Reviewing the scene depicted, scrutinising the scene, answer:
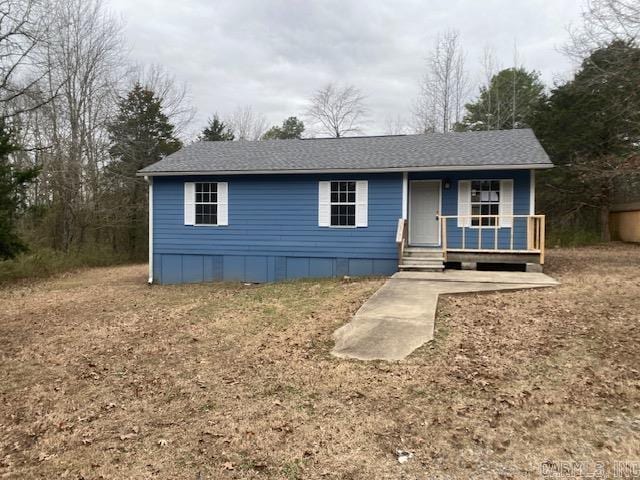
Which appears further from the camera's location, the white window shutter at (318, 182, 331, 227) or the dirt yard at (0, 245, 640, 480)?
the white window shutter at (318, 182, 331, 227)

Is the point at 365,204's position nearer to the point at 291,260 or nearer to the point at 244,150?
the point at 291,260

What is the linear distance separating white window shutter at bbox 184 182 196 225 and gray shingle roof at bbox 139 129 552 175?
560mm

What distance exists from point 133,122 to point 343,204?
57.9 ft

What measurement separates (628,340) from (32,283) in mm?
15740

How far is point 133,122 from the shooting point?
23859mm

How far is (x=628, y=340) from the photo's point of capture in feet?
16.2

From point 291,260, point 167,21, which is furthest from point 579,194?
point 167,21

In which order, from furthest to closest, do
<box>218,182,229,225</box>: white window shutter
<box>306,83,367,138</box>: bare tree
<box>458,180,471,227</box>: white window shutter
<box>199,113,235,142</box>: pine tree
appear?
<box>306,83,367,138</box>: bare tree < <box>199,113,235,142</box>: pine tree < <box>218,182,229,225</box>: white window shutter < <box>458,180,471,227</box>: white window shutter

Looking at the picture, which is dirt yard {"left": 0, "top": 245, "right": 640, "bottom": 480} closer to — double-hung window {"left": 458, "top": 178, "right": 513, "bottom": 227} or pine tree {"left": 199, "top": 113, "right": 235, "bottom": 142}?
double-hung window {"left": 458, "top": 178, "right": 513, "bottom": 227}

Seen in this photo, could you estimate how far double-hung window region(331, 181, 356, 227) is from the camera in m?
11.5

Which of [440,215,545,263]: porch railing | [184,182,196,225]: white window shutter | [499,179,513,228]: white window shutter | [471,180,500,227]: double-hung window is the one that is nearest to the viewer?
[440,215,545,263]: porch railing

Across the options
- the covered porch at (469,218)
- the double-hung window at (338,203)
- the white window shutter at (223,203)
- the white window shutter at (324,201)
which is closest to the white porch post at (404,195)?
the covered porch at (469,218)

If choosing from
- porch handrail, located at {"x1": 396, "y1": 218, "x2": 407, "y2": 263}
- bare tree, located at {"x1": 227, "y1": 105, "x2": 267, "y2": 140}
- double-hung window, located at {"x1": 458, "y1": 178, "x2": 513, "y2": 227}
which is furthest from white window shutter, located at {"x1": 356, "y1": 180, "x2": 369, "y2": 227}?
bare tree, located at {"x1": 227, "y1": 105, "x2": 267, "y2": 140}

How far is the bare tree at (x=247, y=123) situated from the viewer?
1286 inches
